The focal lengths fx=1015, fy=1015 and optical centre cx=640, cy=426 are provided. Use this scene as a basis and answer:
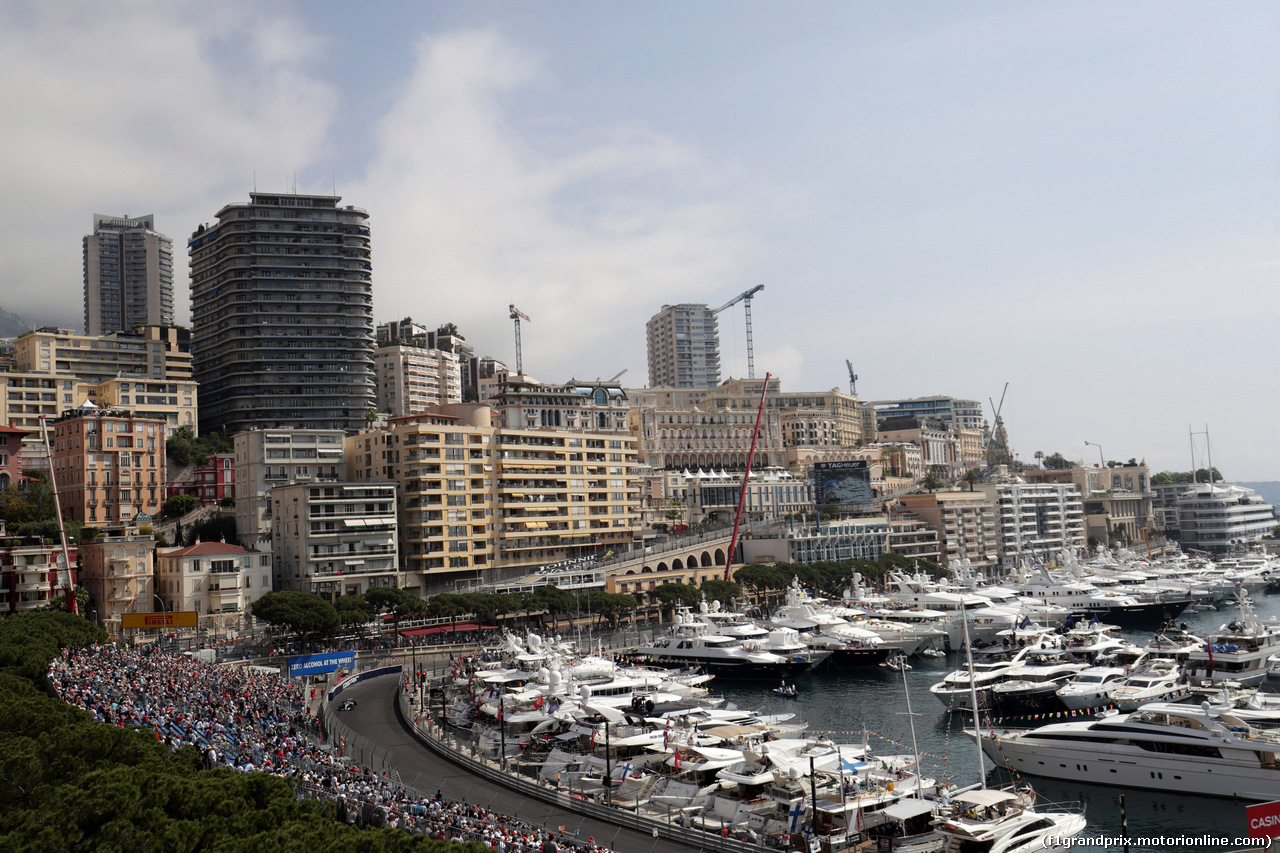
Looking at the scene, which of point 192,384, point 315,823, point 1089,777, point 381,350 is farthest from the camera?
point 381,350

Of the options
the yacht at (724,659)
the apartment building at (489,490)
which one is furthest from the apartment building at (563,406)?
the yacht at (724,659)

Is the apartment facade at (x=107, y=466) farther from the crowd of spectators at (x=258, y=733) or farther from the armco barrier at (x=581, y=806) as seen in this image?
the armco barrier at (x=581, y=806)

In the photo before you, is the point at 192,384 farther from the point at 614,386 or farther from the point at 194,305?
the point at 614,386

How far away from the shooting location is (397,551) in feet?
343

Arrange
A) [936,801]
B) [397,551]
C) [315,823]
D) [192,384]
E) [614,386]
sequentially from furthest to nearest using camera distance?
[614,386] → [192,384] → [397,551] → [936,801] → [315,823]

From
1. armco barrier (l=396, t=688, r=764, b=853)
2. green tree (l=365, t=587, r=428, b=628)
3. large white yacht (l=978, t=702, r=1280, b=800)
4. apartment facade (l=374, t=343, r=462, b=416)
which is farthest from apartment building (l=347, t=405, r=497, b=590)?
apartment facade (l=374, t=343, r=462, b=416)

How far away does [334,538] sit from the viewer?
99.8m

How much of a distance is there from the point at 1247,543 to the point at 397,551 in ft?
554

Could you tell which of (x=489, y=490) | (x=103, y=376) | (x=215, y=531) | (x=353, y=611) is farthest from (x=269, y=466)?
(x=103, y=376)

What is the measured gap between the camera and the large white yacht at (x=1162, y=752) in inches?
1845

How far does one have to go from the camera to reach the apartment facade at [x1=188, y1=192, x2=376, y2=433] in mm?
143625

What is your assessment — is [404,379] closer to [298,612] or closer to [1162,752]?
[298,612]

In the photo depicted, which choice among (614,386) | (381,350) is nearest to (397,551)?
(614,386)

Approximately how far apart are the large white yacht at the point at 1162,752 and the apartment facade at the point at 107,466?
3525 inches
